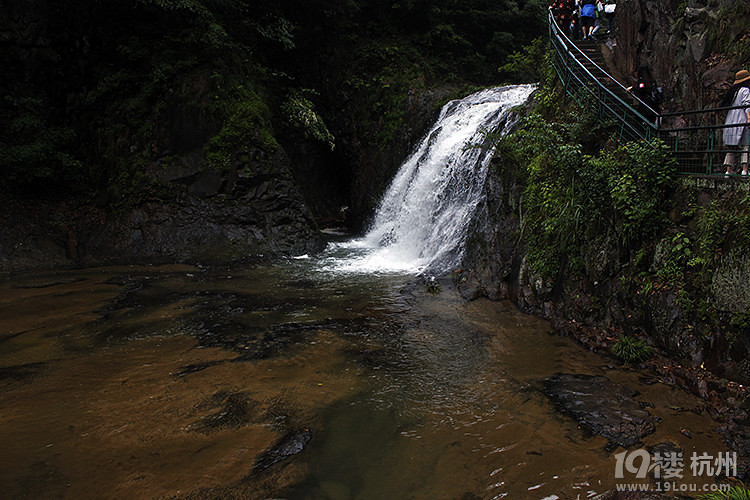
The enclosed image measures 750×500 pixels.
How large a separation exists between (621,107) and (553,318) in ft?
12.9

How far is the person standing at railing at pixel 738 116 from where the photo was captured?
18.7 feet

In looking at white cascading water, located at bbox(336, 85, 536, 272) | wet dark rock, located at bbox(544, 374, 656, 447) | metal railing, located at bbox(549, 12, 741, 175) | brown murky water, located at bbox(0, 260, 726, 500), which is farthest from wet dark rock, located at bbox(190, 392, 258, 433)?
white cascading water, located at bbox(336, 85, 536, 272)

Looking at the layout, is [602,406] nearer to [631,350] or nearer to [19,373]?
[631,350]

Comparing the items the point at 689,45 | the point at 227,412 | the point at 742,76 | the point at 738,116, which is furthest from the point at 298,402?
the point at 689,45

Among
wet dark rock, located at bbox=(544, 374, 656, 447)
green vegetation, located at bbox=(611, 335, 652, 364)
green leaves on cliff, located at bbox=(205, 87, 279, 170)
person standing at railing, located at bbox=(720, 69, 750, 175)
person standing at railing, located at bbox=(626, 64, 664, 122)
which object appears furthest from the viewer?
green leaves on cliff, located at bbox=(205, 87, 279, 170)

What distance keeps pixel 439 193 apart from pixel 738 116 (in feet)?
23.5

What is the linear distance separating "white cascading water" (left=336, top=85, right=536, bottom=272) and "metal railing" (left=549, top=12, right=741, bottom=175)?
2334 mm

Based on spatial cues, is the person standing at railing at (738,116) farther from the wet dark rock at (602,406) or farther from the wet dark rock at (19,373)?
the wet dark rock at (19,373)

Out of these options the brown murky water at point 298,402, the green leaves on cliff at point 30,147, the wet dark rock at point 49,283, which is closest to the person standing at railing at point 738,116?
the brown murky water at point 298,402

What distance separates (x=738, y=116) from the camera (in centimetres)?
598

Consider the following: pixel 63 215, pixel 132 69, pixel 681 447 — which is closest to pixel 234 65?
pixel 132 69

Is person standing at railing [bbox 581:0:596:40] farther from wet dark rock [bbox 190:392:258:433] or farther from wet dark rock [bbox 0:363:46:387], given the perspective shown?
wet dark rock [bbox 0:363:46:387]

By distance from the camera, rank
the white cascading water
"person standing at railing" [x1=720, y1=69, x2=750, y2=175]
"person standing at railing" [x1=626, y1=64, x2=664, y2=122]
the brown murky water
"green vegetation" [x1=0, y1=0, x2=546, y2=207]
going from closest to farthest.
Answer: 1. the brown murky water
2. "person standing at railing" [x1=720, y1=69, x2=750, y2=175]
3. "person standing at railing" [x1=626, y1=64, x2=664, y2=122]
4. the white cascading water
5. "green vegetation" [x1=0, y1=0, x2=546, y2=207]

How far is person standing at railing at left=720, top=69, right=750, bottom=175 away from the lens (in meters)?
5.70
